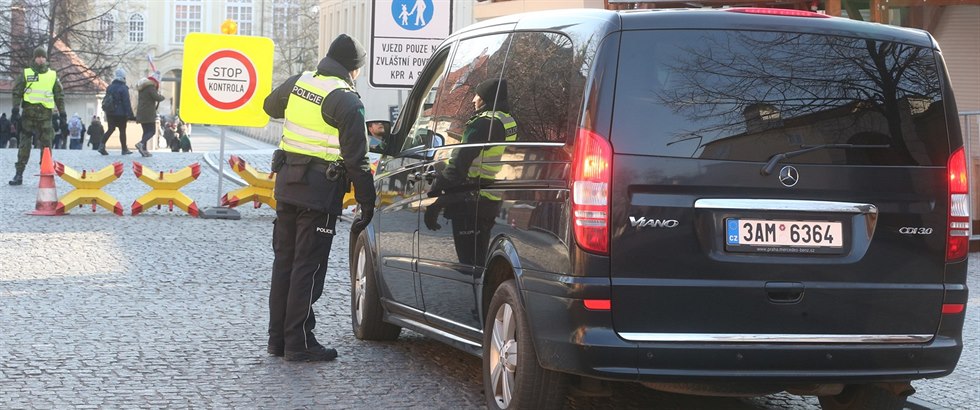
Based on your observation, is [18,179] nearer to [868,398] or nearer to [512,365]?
[512,365]

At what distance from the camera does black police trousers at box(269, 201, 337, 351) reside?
8.68 metres

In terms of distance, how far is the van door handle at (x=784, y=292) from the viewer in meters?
6.15

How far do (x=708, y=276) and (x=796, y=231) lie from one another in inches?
15.2

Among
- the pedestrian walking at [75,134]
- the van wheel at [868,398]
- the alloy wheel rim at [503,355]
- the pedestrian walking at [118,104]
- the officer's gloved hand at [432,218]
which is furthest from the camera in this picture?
the pedestrian walking at [75,134]

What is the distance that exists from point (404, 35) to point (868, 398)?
940 centimetres

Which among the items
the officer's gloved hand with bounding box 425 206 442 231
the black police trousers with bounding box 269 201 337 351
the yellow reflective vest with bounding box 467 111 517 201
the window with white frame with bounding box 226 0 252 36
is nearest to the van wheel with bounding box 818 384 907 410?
the yellow reflective vest with bounding box 467 111 517 201

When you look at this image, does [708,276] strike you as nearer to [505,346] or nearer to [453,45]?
[505,346]

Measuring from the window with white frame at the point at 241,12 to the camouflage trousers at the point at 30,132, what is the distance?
99.0 meters

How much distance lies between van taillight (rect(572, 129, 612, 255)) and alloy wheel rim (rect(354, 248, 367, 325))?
11.4ft

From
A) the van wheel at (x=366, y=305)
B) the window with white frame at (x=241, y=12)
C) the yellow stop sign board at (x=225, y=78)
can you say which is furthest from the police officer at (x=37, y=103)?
the window with white frame at (x=241, y=12)

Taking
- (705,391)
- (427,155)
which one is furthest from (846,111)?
(427,155)

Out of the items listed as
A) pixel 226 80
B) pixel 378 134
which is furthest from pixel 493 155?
pixel 226 80

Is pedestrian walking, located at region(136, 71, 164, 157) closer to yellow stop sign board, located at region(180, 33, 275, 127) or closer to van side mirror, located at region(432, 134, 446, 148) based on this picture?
yellow stop sign board, located at region(180, 33, 275, 127)

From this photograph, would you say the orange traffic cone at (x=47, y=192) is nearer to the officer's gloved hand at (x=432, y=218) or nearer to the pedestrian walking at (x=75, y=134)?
the officer's gloved hand at (x=432, y=218)
